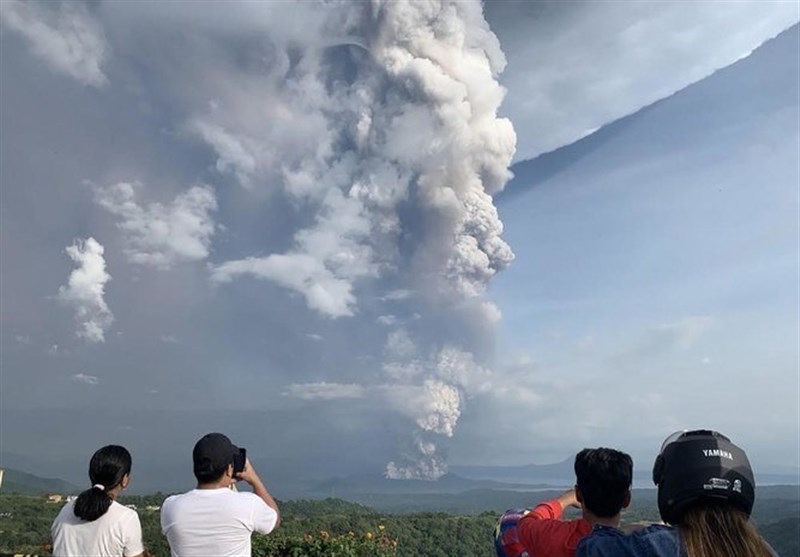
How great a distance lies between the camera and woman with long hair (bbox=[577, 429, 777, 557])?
1.67 meters

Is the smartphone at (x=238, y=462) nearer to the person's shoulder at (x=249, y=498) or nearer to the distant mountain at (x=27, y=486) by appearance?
the person's shoulder at (x=249, y=498)

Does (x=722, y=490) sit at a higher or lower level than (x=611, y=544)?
higher

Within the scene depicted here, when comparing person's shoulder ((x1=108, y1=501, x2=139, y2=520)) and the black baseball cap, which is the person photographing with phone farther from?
person's shoulder ((x1=108, y1=501, x2=139, y2=520))

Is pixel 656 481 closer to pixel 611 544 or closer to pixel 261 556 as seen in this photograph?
pixel 611 544

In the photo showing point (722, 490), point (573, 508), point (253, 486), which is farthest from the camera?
point (253, 486)

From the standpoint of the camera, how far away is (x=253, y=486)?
3.38 metres

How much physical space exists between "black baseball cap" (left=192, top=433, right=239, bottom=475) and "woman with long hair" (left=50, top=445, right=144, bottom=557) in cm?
57

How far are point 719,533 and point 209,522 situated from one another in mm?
2240

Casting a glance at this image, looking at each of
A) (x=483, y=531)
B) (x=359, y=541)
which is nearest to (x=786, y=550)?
(x=483, y=531)

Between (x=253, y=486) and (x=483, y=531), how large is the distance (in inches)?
1086

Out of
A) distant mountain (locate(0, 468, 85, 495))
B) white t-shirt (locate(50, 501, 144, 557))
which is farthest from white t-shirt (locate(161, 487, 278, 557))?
distant mountain (locate(0, 468, 85, 495))

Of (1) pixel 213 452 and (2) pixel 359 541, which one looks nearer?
(1) pixel 213 452

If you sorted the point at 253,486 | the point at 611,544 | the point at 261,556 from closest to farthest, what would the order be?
1. the point at 611,544
2. the point at 253,486
3. the point at 261,556

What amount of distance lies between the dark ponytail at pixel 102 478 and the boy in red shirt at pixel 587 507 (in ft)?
7.04
